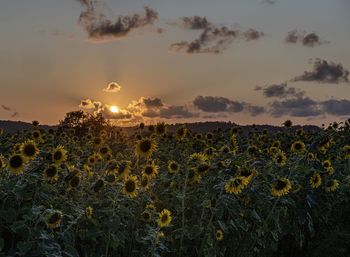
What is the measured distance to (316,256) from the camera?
8070 mm

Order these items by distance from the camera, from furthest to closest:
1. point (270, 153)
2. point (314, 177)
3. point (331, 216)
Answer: point (270, 153)
point (331, 216)
point (314, 177)

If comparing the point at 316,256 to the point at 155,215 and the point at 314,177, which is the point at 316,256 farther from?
the point at 155,215

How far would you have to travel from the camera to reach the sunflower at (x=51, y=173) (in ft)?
17.4

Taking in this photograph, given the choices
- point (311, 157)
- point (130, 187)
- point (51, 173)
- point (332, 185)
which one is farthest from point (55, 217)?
point (311, 157)

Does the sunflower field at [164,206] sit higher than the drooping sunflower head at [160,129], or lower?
lower

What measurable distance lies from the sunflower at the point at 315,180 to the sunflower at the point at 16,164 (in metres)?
3.73

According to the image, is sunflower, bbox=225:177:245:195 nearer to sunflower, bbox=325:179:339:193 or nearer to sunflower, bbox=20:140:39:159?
sunflower, bbox=20:140:39:159

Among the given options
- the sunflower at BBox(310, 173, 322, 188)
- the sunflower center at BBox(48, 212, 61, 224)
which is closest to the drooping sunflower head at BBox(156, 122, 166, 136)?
the sunflower at BBox(310, 173, 322, 188)

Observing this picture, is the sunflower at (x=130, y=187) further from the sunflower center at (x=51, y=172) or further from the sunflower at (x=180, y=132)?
the sunflower at (x=180, y=132)

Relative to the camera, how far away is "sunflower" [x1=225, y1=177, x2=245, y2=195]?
5914 mm

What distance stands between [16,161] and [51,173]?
337 mm

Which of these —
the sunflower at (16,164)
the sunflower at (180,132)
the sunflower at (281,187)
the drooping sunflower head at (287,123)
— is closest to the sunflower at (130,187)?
the sunflower at (16,164)

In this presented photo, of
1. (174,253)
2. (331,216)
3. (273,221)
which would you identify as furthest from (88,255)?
(331,216)

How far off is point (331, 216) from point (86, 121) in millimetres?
11779
